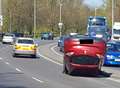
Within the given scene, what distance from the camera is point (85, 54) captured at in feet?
81.1

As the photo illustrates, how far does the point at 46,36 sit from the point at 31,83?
8787 cm

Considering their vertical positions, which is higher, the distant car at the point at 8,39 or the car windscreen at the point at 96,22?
the car windscreen at the point at 96,22

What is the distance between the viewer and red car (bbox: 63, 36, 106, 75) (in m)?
24.7

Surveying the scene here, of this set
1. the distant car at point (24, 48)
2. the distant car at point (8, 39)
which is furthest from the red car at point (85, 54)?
the distant car at point (8, 39)

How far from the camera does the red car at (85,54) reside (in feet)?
81.0

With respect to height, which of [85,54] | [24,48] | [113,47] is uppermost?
[85,54]

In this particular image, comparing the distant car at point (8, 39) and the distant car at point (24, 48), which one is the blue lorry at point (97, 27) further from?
the distant car at point (24, 48)

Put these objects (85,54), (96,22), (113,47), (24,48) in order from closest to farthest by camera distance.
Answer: (85,54), (113,47), (24,48), (96,22)

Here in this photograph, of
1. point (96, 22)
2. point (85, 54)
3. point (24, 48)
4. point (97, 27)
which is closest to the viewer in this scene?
point (85, 54)

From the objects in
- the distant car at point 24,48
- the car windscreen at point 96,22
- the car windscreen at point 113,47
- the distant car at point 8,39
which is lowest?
the distant car at point 8,39

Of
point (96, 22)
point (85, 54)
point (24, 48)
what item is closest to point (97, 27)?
point (96, 22)

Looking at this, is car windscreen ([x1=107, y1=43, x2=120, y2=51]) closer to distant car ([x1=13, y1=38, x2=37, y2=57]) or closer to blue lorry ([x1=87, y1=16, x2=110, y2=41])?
distant car ([x1=13, y1=38, x2=37, y2=57])

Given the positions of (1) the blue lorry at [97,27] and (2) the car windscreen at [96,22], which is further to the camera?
(2) the car windscreen at [96,22]

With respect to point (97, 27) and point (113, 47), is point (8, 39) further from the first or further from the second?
point (113, 47)
